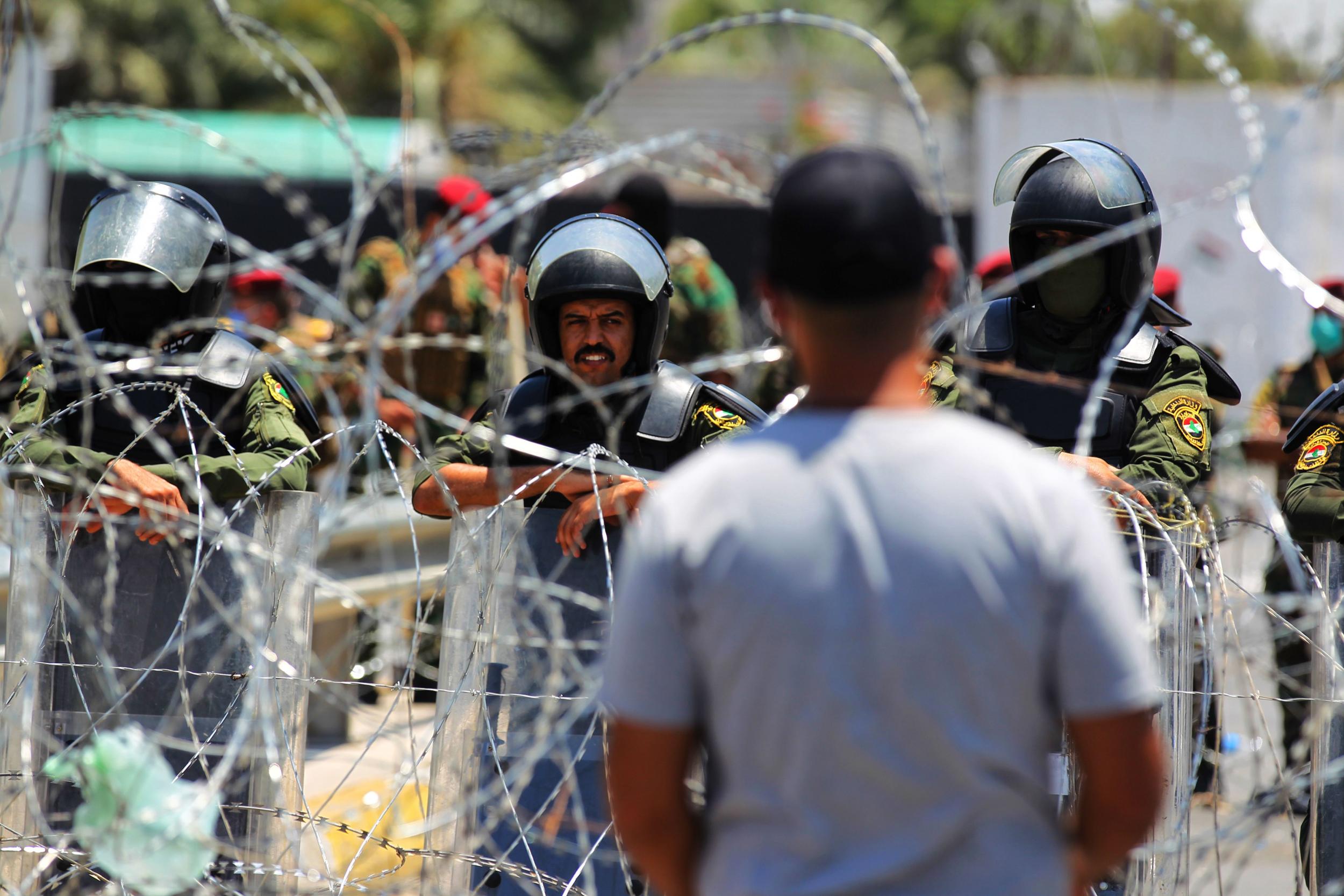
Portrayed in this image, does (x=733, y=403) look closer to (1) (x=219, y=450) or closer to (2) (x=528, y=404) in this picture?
(2) (x=528, y=404)

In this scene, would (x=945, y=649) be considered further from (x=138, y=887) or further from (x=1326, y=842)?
Result: (x=1326, y=842)

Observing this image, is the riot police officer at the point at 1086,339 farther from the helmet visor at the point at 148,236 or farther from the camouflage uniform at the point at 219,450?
the helmet visor at the point at 148,236

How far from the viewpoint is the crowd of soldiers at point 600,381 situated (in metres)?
3.42

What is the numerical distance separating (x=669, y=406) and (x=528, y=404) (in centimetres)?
32

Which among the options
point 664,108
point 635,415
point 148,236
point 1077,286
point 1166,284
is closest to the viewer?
point 635,415

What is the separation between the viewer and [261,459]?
3.57 meters

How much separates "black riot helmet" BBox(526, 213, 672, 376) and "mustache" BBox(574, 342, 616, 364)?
0.27ft

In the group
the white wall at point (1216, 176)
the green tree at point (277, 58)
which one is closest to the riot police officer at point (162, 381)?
the white wall at point (1216, 176)

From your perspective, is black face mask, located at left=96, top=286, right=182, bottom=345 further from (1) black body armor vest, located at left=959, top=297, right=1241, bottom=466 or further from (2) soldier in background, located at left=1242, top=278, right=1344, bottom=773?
(2) soldier in background, located at left=1242, top=278, right=1344, bottom=773

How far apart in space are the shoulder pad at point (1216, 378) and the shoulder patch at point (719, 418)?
3.53 feet

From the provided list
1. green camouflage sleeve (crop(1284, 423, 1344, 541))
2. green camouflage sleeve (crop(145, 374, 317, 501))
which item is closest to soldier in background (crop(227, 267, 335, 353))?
green camouflage sleeve (crop(145, 374, 317, 501))

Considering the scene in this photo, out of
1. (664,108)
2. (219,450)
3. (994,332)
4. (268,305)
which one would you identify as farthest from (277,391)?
(664,108)

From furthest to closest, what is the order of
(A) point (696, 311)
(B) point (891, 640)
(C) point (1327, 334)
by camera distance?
(A) point (696, 311), (C) point (1327, 334), (B) point (891, 640)

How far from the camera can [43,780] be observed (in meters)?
3.48
